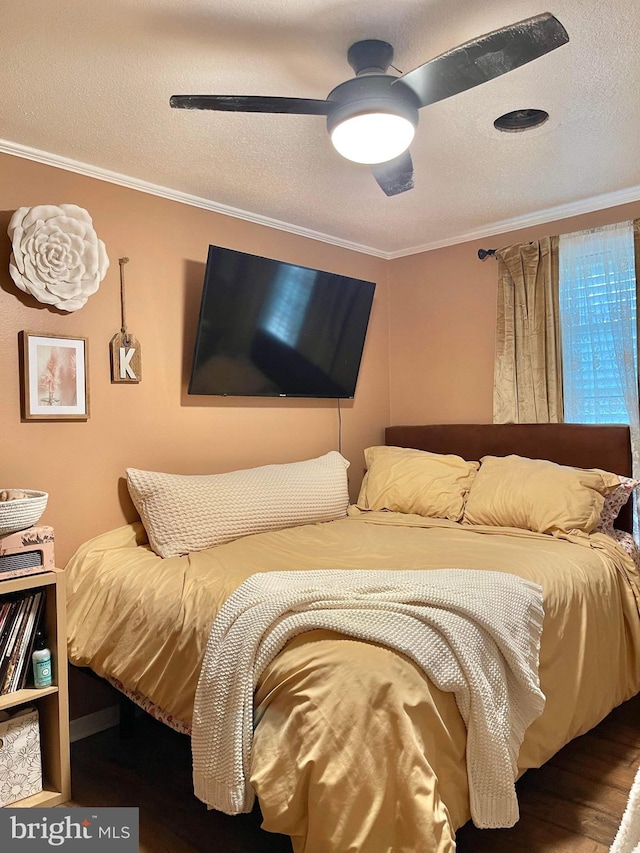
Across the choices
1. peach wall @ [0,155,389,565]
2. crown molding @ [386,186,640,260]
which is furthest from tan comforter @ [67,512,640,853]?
crown molding @ [386,186,640,260]

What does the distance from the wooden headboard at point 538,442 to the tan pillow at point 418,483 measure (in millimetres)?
169

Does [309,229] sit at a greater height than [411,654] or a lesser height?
greater

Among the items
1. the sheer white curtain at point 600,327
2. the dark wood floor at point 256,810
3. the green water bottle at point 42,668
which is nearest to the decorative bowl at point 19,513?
the green water bottle at point 42,668

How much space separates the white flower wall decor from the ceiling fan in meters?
0.96

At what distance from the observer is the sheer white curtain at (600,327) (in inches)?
122

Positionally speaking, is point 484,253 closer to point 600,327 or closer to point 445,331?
point 445,331

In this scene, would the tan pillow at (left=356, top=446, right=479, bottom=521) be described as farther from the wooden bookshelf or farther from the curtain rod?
the wooden bookshelf

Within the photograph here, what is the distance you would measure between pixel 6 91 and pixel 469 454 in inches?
110

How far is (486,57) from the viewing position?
1525 mm

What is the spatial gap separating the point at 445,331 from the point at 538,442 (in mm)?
976

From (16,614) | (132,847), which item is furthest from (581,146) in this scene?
(132,847)

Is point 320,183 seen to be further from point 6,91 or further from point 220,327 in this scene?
point 6,91

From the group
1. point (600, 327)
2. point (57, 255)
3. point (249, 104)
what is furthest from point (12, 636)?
point (600, 327)

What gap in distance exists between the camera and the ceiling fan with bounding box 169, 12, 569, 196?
1518mm
